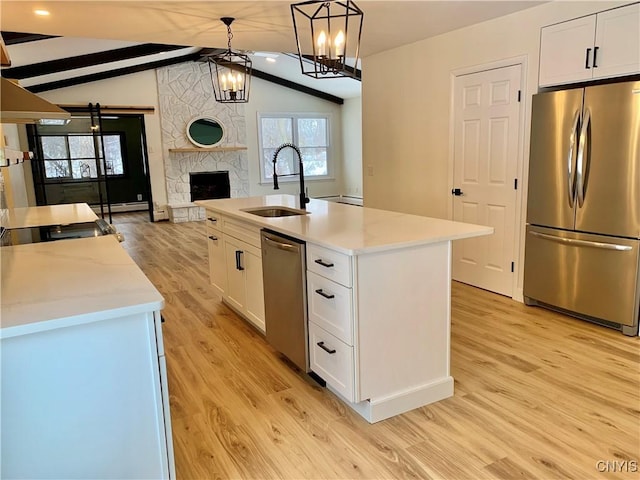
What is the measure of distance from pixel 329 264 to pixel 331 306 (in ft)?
0.71

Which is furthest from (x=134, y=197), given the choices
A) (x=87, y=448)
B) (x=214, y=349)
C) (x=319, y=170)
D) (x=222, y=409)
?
(x=87, y=448)

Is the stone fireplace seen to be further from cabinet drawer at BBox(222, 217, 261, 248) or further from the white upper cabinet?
the white upper cabinet

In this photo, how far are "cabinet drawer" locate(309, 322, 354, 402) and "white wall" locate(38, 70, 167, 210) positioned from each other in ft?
24.7

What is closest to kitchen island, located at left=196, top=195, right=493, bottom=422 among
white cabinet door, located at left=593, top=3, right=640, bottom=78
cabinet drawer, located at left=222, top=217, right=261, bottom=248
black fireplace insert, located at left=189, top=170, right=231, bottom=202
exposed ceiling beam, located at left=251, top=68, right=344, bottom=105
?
cabinet drawer, located at left=222, top=217, right=261, bottom=248

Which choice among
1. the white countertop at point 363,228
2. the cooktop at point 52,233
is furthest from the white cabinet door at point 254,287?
the cooktop at point 52,233

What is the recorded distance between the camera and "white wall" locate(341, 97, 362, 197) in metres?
10.7

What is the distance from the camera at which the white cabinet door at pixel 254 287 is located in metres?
3.10

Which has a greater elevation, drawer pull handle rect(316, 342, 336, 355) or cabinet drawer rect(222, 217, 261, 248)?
cabinet drawer rect(222, 217, 261, 248)

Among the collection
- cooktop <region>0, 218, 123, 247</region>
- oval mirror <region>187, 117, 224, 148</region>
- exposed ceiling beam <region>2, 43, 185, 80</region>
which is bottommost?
cooktop <region>0, 218, 123, 247</region>

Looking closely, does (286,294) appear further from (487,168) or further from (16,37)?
(16,37)

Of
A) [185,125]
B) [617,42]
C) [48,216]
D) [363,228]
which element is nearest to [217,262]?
[48,216]

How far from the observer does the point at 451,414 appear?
2.30 meters

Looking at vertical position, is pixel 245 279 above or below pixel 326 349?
above

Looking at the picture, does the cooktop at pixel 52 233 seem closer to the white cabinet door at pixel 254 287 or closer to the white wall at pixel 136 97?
the white cabinet door at pixel 254 287
